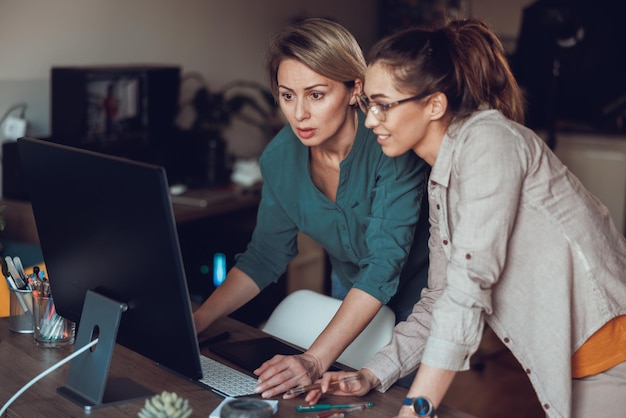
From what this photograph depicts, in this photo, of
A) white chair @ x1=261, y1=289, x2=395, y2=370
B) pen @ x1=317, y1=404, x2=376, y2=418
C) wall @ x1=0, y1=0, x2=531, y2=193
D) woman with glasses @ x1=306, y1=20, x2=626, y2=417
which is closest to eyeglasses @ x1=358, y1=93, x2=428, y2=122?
woman with glasses @ x1=306, y1=20, x2=626, y2=417

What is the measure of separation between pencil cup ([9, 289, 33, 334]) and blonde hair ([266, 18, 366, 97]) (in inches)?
28.8

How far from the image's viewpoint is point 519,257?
1.43 m

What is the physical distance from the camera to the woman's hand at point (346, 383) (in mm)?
1509

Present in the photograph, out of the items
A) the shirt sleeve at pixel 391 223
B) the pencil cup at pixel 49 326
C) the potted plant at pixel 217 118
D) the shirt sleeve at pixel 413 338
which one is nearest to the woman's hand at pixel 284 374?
the shirt sleeve at pixel 413 338

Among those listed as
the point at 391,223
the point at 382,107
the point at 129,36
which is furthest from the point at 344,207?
the point at 129,36

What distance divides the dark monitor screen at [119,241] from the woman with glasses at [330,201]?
0.24 m

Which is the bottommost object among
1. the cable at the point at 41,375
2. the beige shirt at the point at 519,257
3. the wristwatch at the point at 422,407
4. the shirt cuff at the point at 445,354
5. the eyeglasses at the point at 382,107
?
the cable at the point at 41,375

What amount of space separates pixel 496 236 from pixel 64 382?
0.84 m

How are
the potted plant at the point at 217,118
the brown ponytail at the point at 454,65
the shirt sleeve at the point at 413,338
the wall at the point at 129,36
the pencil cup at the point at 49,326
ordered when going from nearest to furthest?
the brown ponytail at the point at 454,65 < the shirt sleeve at the point at 413,338 < the pencil cup at the point at 49,326 < the wall at the point at 129,36 < the potted plant at the point at 217,118

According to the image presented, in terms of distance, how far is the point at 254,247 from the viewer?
2.01 metres

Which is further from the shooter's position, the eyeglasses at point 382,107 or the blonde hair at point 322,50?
the blonde hair at point 322,50

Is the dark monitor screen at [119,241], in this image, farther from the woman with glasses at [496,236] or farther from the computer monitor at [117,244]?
the woman with glasses at [496,236]

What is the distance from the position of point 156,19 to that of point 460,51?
9.05 ft

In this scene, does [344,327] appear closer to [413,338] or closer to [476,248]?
[413,338]
